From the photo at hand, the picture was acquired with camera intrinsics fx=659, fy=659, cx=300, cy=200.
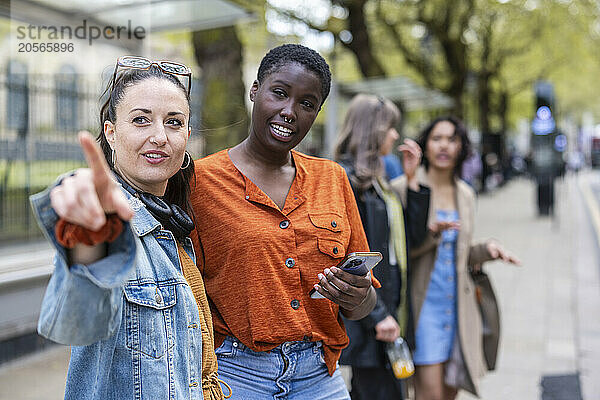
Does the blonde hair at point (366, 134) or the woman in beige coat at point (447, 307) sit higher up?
the blonde hair at point (366, 134)

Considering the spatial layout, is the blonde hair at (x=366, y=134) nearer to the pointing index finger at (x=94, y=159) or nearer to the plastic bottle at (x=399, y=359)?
the plastic bottle at (x=399, y=359)

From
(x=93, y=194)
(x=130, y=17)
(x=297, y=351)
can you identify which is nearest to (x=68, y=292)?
(x=93, y=194)

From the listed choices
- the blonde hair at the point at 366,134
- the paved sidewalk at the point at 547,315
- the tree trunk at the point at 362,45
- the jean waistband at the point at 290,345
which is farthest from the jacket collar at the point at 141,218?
the tree trunk at the point at 362,45

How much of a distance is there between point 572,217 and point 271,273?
1827 cm

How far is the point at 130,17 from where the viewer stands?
5.85 metres

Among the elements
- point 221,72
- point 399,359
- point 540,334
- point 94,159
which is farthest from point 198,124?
point 540,334

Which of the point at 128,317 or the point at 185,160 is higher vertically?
the point at 185,160

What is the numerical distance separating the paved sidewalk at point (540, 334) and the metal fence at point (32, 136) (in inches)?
53.5

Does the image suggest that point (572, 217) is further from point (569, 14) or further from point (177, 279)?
point (177, 279)

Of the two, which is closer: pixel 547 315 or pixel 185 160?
pixel 185 160

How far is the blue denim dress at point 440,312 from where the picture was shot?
363cm

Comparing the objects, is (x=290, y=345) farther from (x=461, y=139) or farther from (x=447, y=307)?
(x=461, y=139)

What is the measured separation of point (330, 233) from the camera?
205 centimetres

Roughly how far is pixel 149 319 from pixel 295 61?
942 mm
